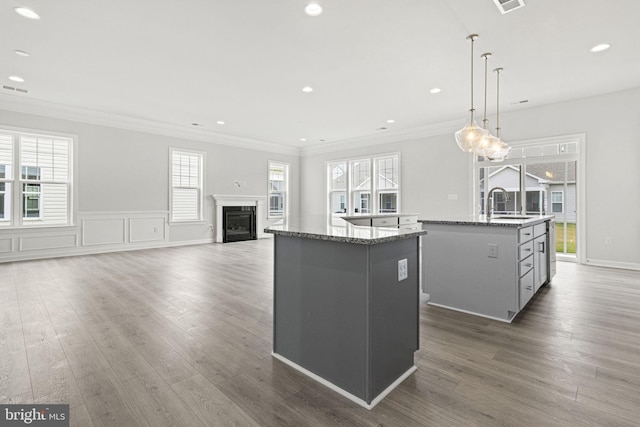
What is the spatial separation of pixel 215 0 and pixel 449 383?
11.7ft

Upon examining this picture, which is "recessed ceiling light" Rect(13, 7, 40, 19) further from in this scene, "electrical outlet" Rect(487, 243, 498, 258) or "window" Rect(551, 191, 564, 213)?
"window" Rect(551, 191, 564, 213)

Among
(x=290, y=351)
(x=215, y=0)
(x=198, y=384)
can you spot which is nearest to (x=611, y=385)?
(x=290, y=351)

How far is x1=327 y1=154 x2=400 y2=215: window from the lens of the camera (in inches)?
330

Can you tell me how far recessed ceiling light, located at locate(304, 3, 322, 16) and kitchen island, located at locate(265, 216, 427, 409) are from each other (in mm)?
2235

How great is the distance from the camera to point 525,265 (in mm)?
3033

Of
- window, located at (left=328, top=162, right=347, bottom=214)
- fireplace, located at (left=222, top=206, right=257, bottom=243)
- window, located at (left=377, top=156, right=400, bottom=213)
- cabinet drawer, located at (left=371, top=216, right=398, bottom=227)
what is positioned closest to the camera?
cabinet drawer, located at (left=371, top=216, right=398, bottom=227)

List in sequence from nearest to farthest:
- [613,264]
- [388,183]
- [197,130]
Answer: [613,264] < [197,130] < [388,183]

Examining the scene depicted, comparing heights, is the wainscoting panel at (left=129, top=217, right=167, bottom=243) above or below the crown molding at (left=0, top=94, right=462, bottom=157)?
below

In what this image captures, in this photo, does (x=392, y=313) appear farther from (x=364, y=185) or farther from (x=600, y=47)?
(x=364, y=185)

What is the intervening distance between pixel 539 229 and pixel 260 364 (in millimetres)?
3367

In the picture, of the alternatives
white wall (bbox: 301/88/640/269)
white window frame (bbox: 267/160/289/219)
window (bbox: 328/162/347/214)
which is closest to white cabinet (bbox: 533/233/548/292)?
white wall (bbox: 301/88/640/269)

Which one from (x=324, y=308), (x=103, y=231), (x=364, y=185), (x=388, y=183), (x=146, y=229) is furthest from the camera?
(x=364, y=185)

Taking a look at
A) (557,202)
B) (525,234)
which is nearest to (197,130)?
(525,234)

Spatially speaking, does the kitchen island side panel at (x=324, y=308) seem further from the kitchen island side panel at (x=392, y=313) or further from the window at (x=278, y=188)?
the window at (x=278, y=188)
